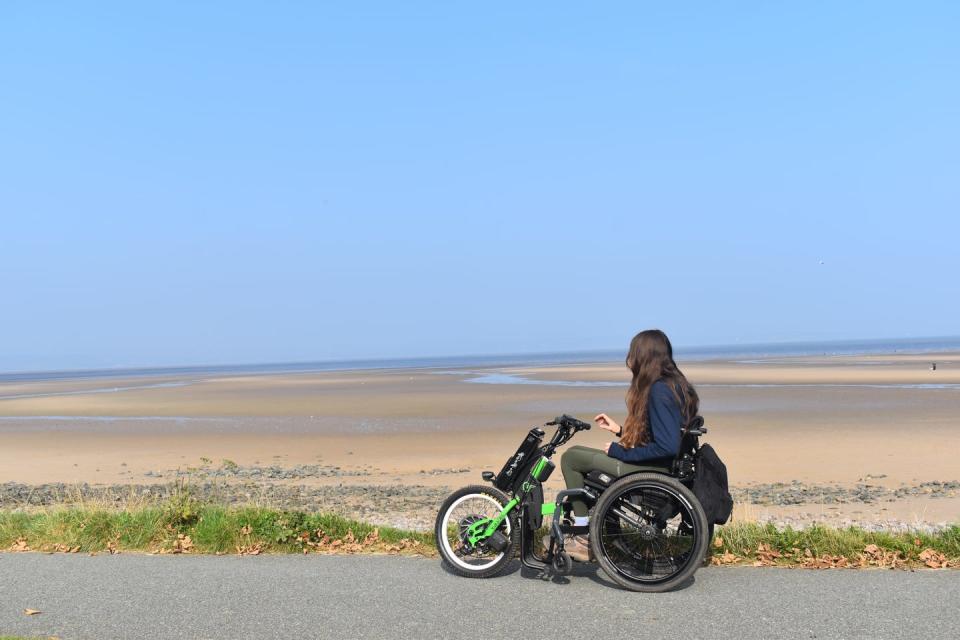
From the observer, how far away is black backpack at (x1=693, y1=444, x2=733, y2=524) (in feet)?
19.8

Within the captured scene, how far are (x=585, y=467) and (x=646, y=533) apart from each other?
640 mm

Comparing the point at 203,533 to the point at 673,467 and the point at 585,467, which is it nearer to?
the point at 585,467

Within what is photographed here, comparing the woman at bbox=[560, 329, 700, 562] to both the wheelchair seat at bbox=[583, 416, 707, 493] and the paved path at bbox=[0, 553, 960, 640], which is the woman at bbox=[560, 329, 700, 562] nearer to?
the wheelchair seat at bbox=[583, 416, 707, 493]

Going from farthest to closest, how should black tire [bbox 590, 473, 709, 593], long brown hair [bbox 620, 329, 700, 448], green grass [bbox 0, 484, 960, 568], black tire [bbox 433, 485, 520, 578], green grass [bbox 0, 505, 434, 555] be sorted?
green grass [bbox 0, 505, 434, 555] → green grass [bbox 0, 484, 960, 568] → black tire [bbox 433, 485, 520, 578] → long brown hair [bbox 620, 329, 700, 448] → black tire [bbox 590, 473, 709, 593]

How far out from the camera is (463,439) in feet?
76.3

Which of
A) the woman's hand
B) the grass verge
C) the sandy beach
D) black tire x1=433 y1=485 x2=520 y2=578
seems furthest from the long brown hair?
the sandy beach

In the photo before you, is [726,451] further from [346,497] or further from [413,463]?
[346,497]

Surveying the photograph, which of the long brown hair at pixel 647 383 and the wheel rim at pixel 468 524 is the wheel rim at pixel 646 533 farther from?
the wheel rim at pixel 468 524

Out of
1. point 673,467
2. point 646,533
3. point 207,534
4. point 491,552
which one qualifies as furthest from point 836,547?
point 207,534

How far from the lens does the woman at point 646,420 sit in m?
6.07

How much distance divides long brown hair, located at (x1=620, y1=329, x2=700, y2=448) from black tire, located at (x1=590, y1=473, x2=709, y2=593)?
0.33m

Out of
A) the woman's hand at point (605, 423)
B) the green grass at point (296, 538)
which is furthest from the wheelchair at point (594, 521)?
the green grass at point (296, 538)

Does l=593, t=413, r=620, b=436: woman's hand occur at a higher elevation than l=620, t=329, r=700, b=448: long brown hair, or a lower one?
lower

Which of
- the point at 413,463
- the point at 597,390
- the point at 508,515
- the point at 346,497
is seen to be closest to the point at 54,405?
the point at 597,390
